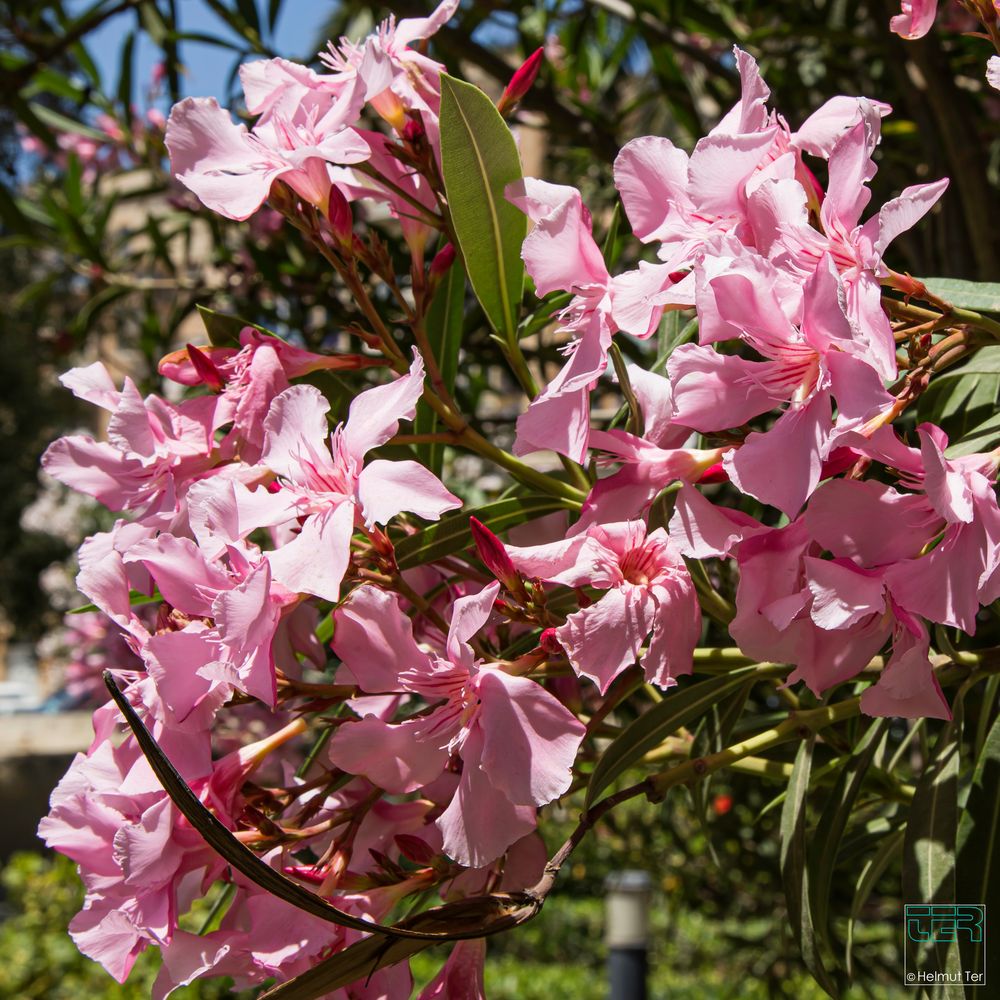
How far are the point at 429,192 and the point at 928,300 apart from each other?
372 millimetres

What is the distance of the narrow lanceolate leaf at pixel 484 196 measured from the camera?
2.31ft

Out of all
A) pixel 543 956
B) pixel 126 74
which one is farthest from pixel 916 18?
pixel 543 956

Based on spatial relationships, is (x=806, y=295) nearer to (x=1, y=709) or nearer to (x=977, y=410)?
(x=977, y=410)

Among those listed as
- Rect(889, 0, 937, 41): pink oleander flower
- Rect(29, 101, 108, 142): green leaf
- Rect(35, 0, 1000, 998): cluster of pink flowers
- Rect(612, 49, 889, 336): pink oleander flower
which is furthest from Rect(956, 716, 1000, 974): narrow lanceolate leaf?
Rect(29, 101, 108, 142): green leaf

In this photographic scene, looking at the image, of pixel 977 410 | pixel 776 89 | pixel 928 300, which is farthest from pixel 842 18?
pixel 928 300

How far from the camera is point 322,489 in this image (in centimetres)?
66

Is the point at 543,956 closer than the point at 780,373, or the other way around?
the point at 780,373

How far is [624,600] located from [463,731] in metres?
0.11

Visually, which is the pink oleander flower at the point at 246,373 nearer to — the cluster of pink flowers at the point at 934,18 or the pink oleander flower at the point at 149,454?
the pink oleander flower at the point at 149,454

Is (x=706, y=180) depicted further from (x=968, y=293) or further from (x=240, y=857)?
(x=240, y=857)

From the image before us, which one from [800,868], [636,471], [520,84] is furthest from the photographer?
[520,84]

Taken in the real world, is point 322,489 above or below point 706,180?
below

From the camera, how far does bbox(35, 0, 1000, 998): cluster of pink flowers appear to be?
0.55m

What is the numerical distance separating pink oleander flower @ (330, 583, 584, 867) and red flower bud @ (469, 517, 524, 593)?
4 centimetres
